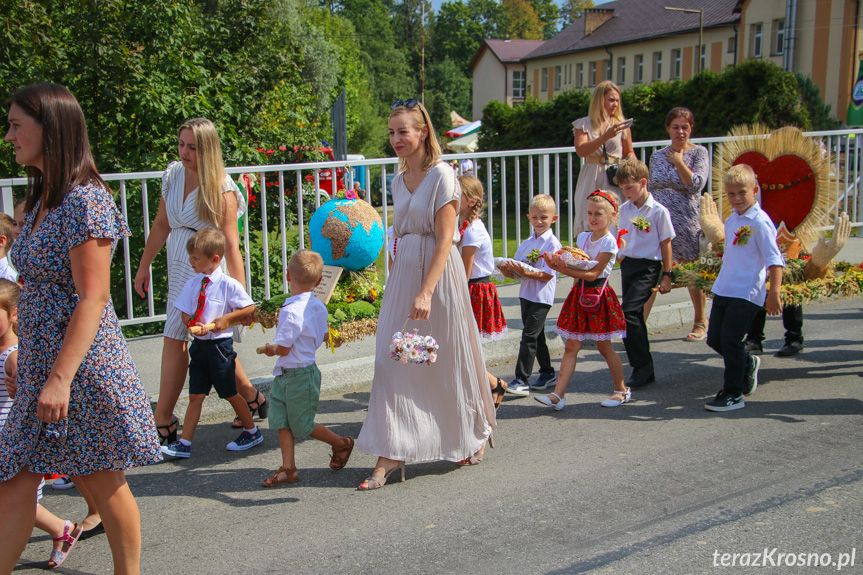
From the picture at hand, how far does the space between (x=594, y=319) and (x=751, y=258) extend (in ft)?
3.73

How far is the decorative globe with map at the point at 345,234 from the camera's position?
4961 millimetres

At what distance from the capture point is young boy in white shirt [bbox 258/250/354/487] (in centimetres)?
426

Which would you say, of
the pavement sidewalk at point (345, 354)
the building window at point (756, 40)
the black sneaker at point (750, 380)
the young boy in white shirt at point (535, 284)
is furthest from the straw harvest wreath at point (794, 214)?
the building window at point (756, 40)

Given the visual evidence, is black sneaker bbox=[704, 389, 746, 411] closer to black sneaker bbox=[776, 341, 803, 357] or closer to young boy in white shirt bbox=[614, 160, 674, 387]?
young boy in white shirt bbox=[614, 160, 674, 387]

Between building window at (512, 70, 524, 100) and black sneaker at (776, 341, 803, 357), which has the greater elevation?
building window at (512, 70, 524, 100)

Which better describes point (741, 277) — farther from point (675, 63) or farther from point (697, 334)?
point (675, 63)

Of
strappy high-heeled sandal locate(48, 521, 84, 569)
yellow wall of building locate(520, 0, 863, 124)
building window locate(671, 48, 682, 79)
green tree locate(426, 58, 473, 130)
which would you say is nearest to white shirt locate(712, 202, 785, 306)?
strappy high-heeled sandal locate(48, 521, 84, 569)

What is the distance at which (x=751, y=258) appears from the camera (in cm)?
536

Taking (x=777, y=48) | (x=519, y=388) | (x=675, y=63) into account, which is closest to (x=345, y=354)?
(x=519, y=388)

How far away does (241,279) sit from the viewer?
4996 millimetres

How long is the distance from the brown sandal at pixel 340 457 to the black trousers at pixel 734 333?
8.81 feet

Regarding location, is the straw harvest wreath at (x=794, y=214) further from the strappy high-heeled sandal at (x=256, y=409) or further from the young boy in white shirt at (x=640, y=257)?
the strappy high-heeled sandal at (x=256, y=409)

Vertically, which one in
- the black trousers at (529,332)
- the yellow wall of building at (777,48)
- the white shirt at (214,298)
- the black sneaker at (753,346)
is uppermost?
the yellow wall of building at (777,48)

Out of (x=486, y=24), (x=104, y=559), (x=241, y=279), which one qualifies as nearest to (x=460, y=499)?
(x=104, y=559)
